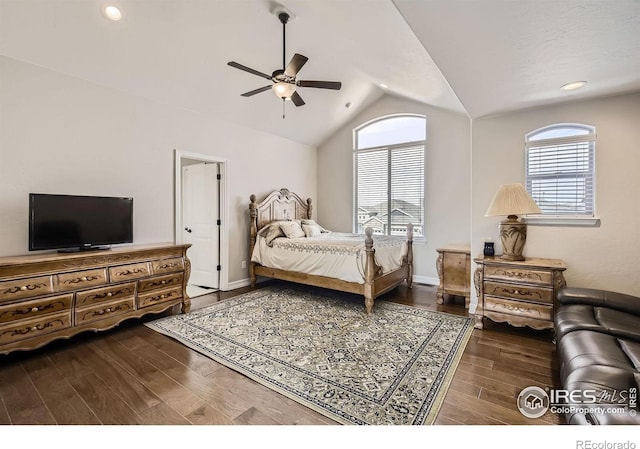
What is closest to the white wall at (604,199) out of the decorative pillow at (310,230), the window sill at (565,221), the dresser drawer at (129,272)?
the window sill at (565,221)

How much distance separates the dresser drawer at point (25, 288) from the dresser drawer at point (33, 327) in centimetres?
21

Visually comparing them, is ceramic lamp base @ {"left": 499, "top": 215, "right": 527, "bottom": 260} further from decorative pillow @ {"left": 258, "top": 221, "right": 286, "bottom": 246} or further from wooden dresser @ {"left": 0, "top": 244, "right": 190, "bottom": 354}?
wooden dresser @ {"left": 0, "top": 244, "right": 190, "bottom": 354}

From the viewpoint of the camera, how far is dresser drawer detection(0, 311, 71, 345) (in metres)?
2.41

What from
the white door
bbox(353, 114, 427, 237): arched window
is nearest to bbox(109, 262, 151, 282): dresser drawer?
the white door

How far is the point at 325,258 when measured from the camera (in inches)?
165

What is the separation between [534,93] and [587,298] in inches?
76.0

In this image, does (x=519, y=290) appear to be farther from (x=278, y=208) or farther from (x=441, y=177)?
(x=278, y=208)

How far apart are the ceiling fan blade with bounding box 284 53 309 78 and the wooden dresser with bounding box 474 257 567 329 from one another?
106 inches

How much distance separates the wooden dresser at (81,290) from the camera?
2.46m

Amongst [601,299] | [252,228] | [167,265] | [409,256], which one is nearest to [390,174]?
[409,256]

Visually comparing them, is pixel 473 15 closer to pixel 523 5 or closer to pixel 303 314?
pixel 523 5

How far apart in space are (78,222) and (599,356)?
432 cm
